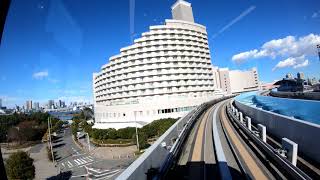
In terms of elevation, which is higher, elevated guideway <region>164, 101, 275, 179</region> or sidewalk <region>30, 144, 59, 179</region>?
elevated guideway <region>164, 101, 275, 179</region>

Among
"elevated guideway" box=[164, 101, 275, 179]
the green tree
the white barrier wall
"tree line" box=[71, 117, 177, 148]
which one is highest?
the white barrier wall

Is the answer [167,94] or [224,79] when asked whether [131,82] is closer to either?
[167,94]

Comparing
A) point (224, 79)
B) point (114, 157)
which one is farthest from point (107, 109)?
point (224, 79)

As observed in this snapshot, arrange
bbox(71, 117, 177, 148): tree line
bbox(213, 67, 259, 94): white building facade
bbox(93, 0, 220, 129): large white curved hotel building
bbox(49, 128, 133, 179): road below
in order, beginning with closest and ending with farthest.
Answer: bbox(49, 128, 133, 179): road below, bbox(71, 117, 177, 148): tree line, bbox(93, 0, 220, 129): large white curved hotel building, bbox(213, 67, 259, 94): white building facade

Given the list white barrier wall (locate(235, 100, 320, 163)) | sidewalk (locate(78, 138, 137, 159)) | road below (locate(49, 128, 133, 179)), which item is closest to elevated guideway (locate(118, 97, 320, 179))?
white barrier wall (locate(235, 100, 320, 163))

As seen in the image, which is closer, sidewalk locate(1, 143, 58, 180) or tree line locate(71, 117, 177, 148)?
sidewalk locate(1, 143, 58, 180)

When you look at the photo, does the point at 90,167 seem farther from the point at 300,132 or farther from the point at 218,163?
the point at 300,132

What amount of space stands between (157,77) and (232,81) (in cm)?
11756

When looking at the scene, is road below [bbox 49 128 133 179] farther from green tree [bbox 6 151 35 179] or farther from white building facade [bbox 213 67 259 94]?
white building facade [bbox 213 67 259 94]

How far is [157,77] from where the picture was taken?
7981 cm

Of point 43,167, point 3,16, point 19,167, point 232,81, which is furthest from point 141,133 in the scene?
point 232,81

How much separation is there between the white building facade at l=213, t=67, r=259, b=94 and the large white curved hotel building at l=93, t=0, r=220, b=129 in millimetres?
74935

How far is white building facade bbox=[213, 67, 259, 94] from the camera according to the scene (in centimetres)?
16870

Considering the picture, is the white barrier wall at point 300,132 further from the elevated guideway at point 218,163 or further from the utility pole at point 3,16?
the utility pole at point 3,16
